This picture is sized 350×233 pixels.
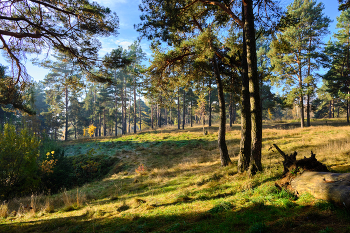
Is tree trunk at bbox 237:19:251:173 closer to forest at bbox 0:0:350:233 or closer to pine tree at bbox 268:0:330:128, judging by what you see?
forest at bbox 0:0:350:233

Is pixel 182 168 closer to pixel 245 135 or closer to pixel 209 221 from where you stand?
pixel 245 135

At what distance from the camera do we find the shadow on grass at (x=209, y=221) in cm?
299

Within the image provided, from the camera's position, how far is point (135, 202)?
630cm

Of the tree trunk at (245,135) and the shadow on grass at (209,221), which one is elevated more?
the tree trunk at (245,135)

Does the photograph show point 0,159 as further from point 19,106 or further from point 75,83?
point 75,83

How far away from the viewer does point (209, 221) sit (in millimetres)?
3820

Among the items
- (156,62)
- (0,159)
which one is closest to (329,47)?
(156,62)

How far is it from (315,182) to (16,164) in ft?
48.2

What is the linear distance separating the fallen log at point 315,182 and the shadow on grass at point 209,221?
0.99ft

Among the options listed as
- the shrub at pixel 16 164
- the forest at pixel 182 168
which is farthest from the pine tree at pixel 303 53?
the shrub at pixel 16 164

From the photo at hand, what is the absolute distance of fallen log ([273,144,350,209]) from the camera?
321 cm

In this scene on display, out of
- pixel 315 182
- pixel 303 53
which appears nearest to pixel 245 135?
pixel 315 182

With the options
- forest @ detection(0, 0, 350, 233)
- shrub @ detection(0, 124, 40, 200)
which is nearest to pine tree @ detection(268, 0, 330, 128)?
forest @ detection(0, 0, 350, 233)

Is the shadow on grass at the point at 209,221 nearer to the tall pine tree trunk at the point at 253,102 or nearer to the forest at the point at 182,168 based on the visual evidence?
the forest at the point at 182,168
